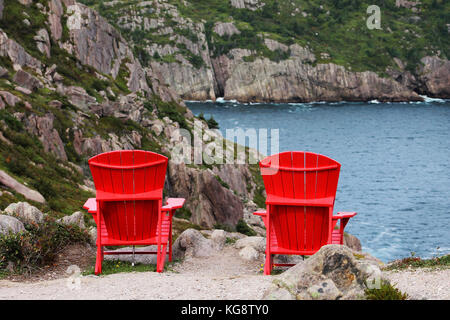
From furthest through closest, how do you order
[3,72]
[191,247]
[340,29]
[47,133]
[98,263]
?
1. [340,29]
2. [3,72]
3. [47,133]
4. [191,247]
5. [98,263]

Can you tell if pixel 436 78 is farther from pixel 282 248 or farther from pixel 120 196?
pixel 120 196

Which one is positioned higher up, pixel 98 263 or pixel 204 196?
pixel 98 263

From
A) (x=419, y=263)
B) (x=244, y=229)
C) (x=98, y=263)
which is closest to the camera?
(x=98, y=263)

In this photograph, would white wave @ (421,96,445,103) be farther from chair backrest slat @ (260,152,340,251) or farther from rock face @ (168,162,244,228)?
chair backrest slat @ (260,152,340,251)

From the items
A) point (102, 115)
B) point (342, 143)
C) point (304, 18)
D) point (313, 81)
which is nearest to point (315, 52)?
point (313, 81)

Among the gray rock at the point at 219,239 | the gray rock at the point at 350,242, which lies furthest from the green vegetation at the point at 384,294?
the gray rock at the point at 350,242

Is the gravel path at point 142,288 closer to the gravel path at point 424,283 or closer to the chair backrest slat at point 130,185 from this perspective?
the chair backrest slat at point 130,185

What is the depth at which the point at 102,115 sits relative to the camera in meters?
31.5

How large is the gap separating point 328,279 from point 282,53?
505 feet

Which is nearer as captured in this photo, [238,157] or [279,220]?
[279,220]

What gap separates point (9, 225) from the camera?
384 inches

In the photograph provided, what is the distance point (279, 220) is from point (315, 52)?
506ft

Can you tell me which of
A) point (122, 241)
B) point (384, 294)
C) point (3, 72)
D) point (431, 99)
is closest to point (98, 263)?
point (122, 241)
